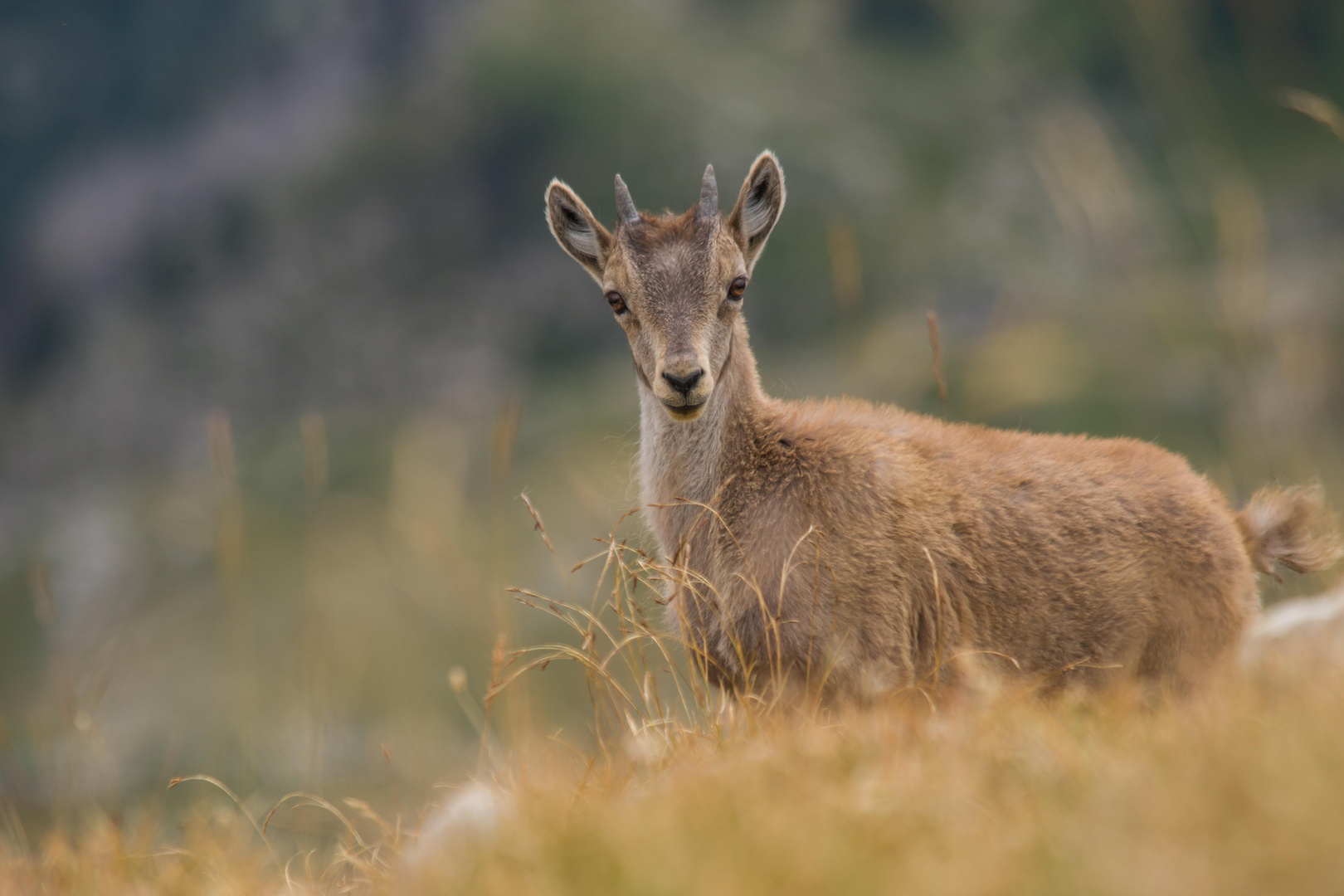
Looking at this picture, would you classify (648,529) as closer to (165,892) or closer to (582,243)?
(582,243)

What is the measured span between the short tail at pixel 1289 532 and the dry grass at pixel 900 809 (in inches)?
83.1

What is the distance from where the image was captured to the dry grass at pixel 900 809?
2.29 meters

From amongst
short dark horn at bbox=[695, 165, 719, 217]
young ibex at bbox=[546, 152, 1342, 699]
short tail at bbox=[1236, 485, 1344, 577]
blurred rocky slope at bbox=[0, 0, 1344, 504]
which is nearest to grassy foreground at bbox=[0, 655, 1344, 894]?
young ibex at bbox=[546, 152, 1342, 699]

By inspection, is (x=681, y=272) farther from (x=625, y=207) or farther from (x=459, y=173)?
(x=459, y=173)

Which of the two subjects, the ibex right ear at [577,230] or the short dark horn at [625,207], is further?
the ibex right ear at [577,230]

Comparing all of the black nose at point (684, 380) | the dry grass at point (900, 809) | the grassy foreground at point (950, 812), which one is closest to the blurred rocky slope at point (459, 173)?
the black nose at point (684, 380)

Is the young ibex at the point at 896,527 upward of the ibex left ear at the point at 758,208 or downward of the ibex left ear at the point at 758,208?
downward

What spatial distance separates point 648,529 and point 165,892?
2.97 m

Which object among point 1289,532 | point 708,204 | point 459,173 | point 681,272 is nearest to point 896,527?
point 681,272

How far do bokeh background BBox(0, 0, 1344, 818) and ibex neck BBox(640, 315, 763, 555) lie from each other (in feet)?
109

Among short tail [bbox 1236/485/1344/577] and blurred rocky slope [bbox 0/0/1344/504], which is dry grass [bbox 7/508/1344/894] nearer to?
short tail [bbox 1236/485/1344/577]

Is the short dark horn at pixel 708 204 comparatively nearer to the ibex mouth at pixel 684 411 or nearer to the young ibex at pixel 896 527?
the young ibex at pixel 896 527

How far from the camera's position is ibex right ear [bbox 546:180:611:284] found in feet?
21.2

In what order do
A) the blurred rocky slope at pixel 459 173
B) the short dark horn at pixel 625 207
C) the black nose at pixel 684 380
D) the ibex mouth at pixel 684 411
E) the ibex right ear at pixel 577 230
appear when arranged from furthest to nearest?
1. the blurred rocky slope at pixel 459 173
2. the ibex right ear at pixel 577 230
3. the short dark horn at pixel 625 207
4. the ibex mouth at pixel 684 411
5. the black nose at pixel 684 380
